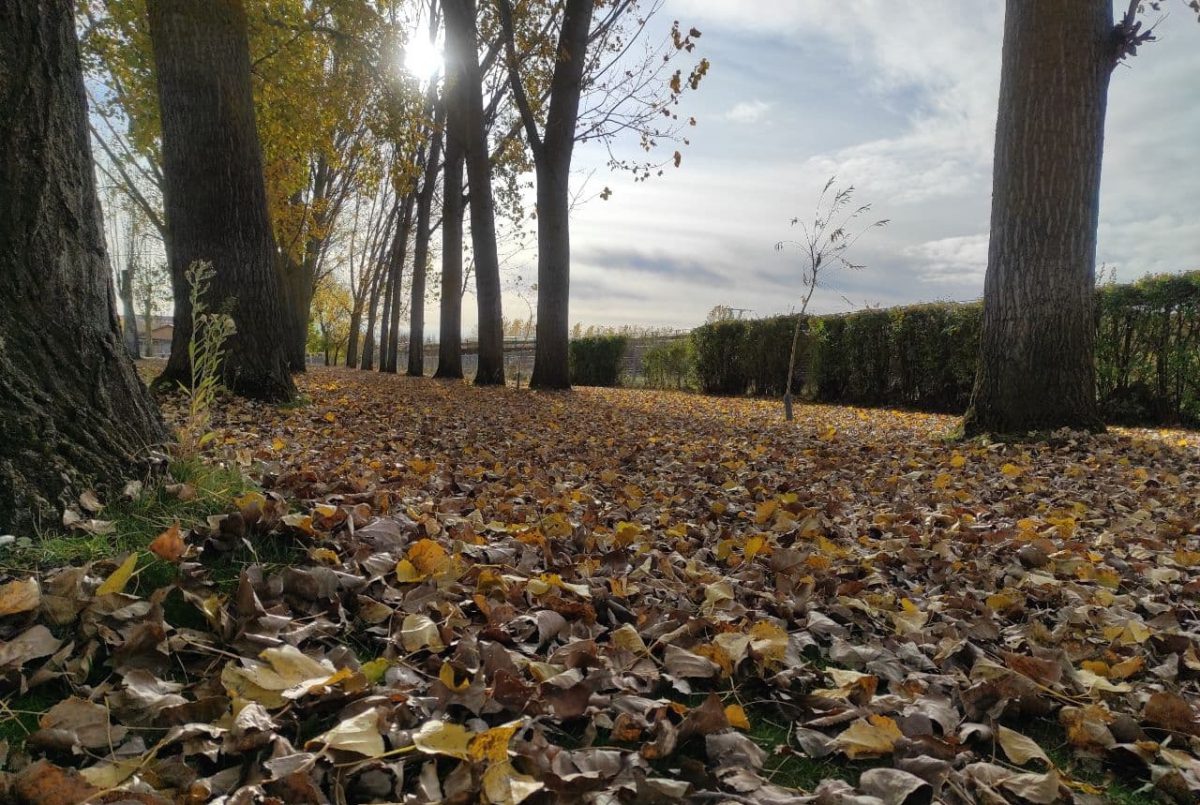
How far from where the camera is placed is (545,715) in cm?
142

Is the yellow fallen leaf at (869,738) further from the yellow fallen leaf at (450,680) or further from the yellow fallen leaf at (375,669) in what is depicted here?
the yellow fallen leaf at (375,669)

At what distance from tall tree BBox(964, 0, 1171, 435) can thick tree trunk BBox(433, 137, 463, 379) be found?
32.6 ft

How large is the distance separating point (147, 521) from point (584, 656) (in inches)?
52.7

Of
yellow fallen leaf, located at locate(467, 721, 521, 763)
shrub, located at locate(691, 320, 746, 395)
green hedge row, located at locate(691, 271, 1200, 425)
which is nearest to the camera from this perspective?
yellow fallen leaf, located at locate(467, 721, 521, 763)

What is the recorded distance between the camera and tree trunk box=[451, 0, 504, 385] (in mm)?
10711

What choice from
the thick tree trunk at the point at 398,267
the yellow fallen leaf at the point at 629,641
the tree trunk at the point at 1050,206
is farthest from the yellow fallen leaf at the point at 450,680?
the thick tree trunk at the point at 398,267

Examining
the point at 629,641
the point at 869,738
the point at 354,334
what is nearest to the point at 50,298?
the point at 629,641

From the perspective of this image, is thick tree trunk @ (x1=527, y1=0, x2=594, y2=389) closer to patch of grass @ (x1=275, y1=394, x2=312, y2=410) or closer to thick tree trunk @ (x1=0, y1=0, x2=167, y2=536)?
patch of grass @ (x1=275, y1=394, x2=312, y2=410)

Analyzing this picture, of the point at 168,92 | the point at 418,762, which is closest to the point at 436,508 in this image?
the point at 418,762

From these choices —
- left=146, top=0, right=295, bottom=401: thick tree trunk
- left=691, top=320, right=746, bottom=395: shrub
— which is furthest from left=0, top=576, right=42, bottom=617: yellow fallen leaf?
left=691, top=320, right=746, bottom=395: shrub

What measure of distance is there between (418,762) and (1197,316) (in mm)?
9854

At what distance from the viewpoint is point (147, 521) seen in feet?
6.43

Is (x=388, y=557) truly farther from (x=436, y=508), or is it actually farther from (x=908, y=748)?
(x=908, y=748)

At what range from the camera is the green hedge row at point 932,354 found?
803cm
